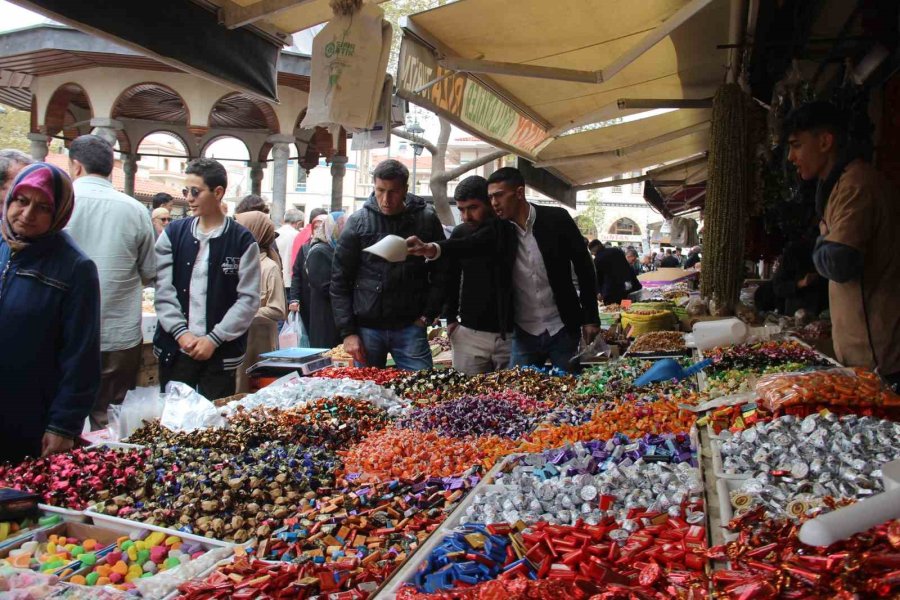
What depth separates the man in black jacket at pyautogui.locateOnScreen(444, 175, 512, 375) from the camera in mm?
4049

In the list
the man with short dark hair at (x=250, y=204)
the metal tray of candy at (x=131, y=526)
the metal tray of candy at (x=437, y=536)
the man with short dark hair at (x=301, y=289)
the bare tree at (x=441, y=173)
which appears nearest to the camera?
the metal tray of candy at (x=437, y=536)

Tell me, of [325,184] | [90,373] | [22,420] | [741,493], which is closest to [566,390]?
[741,493]

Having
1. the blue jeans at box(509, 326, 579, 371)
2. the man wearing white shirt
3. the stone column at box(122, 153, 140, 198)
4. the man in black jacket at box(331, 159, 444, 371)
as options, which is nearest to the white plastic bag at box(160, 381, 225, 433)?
the man in black jacket at box(331, 159, 444, 371)

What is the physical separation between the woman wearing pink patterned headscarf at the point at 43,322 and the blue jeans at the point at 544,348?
2353 mm

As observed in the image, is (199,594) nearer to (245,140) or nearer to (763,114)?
(763,114)

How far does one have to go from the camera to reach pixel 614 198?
5006 centimetres

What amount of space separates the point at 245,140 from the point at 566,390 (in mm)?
13171

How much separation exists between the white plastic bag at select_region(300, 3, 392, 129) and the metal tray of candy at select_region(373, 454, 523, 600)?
175 cm

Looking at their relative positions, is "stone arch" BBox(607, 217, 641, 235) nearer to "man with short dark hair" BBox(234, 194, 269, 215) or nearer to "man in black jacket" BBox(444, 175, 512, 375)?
"man with short dark hair" BBox(234, 194, 269, 215)

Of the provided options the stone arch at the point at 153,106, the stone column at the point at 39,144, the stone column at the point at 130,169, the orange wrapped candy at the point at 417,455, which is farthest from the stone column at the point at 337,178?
the orange wrapped candy at the point at 417,455

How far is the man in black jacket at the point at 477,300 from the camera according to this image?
405 centimetres

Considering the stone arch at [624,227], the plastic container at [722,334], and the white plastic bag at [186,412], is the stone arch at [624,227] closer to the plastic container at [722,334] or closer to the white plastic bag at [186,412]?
the plastic container at [722,334]

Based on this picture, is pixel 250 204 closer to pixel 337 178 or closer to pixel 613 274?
pixel 613 274

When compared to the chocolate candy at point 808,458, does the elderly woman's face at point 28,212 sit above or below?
above
